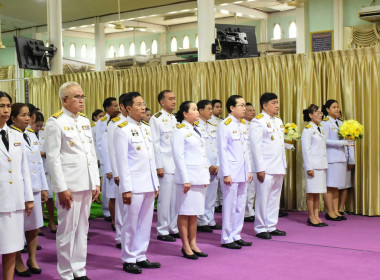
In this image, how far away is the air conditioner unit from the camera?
11.1 m

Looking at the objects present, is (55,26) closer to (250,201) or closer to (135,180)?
(250,201)

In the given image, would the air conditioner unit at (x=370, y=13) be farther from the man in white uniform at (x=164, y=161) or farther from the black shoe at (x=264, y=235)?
the black shoe at (x=264, y=235)

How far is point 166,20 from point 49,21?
18.3 feet

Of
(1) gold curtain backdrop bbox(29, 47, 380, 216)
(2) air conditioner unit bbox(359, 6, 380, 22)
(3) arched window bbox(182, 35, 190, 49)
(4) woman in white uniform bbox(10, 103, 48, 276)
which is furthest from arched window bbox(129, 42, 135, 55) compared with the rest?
(4) woman in white uniform bbox(10, 103, 48, 276)

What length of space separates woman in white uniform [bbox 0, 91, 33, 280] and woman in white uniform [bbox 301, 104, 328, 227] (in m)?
3.76

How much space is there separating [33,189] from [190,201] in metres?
1.44

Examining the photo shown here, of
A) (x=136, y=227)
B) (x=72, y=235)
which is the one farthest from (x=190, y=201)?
(x=72, y=235)

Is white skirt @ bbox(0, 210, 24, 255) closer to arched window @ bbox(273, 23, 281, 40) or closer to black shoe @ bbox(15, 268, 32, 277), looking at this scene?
black shoe @ bbox(15, 268, 32, 277)

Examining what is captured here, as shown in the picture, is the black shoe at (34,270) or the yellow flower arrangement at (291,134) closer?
the black shoe at (34,270)

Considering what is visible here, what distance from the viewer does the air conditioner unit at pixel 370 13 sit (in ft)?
36.3

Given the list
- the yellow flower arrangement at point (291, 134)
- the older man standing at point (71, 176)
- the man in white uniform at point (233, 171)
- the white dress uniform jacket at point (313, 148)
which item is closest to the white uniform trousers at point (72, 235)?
the older man standing at point (71, 176)

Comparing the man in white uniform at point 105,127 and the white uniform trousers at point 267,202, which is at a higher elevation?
the man in white uniform at point 105,127

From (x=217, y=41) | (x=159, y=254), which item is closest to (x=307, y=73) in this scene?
(x=217, y=41)

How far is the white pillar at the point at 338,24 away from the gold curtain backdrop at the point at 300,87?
4417 mm
